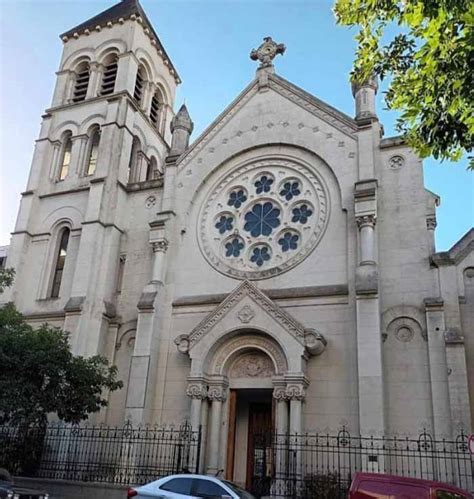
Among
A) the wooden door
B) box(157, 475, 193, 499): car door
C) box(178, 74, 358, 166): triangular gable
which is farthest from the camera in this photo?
box(178, 74, 358, 166): triangular gable

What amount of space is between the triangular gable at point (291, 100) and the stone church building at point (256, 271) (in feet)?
0.28

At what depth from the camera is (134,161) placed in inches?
1068

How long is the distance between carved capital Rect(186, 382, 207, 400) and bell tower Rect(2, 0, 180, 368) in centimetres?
510

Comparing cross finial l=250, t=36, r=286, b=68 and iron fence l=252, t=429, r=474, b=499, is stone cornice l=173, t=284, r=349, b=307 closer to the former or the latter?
iron fence l=252, t=429, r=474, b=499

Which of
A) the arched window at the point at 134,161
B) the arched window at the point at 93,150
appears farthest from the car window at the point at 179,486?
the arched window at the point at 93,150

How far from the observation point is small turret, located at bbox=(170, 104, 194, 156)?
2400cm

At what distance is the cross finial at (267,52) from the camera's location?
23391mm

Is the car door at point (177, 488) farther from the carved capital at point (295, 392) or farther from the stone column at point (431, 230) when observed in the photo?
the stone column at point (431, 230)

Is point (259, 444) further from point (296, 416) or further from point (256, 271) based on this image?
point (256, 271)

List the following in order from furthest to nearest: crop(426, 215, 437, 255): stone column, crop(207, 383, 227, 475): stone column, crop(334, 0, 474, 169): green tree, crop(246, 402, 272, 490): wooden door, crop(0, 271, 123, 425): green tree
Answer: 1. crop(426, 215, 437, 255): stone column
2. crop(246, 402, 272, 490): wooden door
3. crop(207, 383, 227, 475): stone column
4. crop(0, 271, 123, 425): green tree
5. crop(334, 0, 474, 169): green tree

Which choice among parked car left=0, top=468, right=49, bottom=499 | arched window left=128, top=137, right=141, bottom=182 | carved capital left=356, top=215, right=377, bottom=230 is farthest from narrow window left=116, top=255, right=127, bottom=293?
parked car left=0, top=468, right=49, bottom=499

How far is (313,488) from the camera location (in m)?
14.6

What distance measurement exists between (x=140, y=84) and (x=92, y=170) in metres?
6.98

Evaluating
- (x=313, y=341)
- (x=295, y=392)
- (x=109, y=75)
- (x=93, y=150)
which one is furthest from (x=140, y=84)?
(x=295, y=392)
